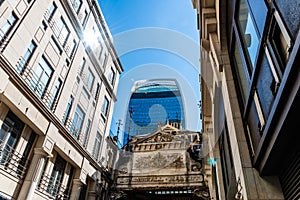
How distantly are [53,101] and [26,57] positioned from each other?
115 inches

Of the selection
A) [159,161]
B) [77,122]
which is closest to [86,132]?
[77,122]

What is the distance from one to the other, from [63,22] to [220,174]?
42.1 feet

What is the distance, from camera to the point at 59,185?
1312 centimetres

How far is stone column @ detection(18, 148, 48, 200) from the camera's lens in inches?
391

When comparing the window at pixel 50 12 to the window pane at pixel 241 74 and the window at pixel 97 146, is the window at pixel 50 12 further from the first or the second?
the window pane at pixel 241 74

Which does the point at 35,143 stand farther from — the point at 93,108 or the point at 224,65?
the point at 224,65

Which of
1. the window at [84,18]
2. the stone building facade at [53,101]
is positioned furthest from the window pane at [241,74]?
the window at [84,18]

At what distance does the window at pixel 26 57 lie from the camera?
10.2 metres

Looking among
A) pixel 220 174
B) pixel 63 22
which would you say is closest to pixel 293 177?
Result: pixel 220 174

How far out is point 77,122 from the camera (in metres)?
15.5

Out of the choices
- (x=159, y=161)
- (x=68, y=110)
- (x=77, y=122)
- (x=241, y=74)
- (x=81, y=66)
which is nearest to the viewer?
(x=241, y=74)

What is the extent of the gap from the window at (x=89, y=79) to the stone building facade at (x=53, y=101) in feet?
0.20

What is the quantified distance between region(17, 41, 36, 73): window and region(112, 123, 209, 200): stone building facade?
12.4m

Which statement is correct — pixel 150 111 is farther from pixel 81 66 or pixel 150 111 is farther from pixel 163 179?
pixel 81 66
